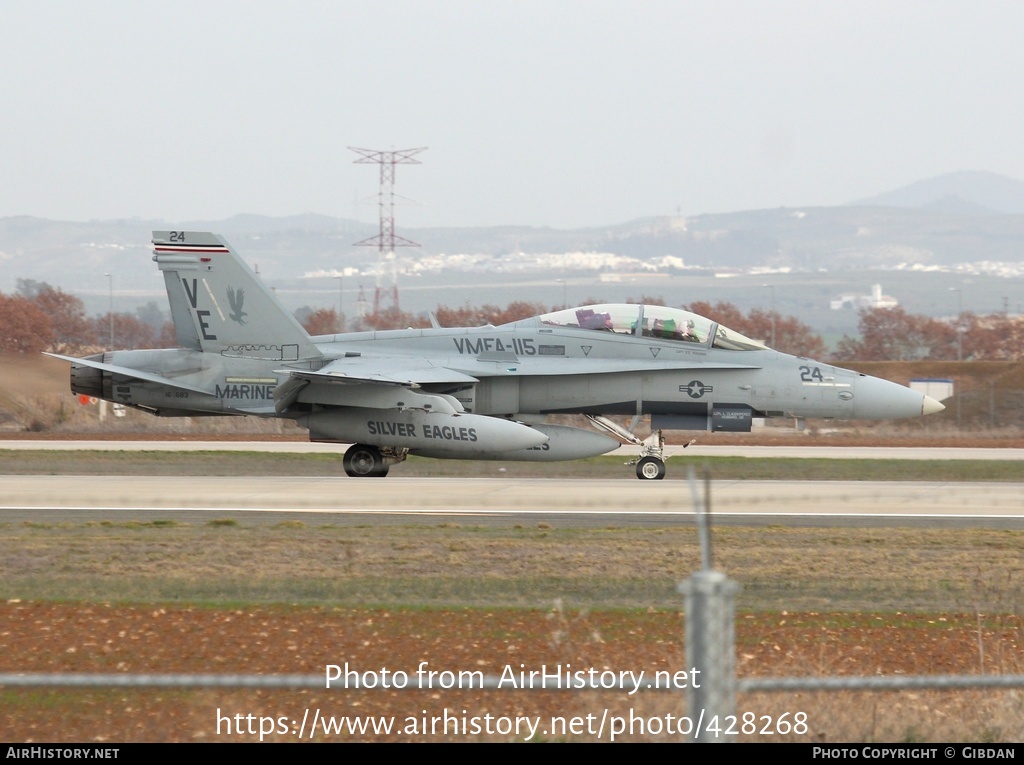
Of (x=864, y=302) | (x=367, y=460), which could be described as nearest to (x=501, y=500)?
(x=367, y=460)

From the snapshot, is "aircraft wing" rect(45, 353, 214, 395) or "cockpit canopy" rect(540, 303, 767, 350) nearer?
"aircraft wing" rect(45, 353, 214, 395)

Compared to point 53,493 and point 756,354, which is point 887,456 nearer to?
point 756,354

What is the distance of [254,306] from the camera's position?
20.9 m

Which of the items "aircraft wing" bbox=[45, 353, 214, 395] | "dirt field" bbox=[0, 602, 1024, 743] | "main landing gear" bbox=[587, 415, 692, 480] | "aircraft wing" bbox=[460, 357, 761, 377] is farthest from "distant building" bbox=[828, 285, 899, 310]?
"dirt field" bbox=[0, 602, 1024, 743]

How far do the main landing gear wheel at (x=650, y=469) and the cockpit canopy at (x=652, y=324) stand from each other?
2.15 metres

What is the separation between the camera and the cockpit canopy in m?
20.9

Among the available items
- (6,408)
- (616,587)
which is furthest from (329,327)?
(616,587)

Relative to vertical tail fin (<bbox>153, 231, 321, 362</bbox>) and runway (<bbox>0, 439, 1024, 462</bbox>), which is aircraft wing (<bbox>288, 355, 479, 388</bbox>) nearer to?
vertical tail fin (<bbox>153, 231, 321, 362</bbox>)

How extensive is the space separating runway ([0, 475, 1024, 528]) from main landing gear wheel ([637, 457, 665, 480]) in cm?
24

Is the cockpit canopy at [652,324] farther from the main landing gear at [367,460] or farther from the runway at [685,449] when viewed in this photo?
the runway at [685,449]

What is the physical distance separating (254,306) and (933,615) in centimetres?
1382

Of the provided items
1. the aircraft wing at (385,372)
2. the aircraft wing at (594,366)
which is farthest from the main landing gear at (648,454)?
the aircraft wing at (385,372)

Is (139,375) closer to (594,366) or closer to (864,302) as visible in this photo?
(594,366)
